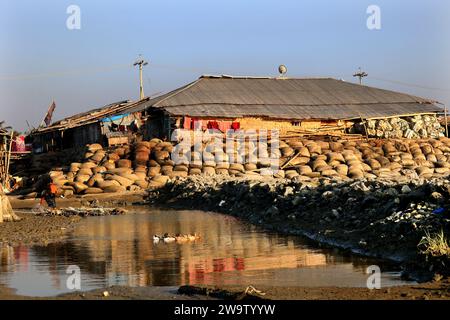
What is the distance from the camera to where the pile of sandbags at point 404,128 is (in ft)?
126

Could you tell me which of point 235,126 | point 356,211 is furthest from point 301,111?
point 356,211

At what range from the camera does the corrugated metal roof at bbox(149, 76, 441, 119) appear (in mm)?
36938

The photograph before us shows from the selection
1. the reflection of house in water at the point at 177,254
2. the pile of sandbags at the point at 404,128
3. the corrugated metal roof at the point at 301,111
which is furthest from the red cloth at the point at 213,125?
the reflection of house in water at the point at 177,254

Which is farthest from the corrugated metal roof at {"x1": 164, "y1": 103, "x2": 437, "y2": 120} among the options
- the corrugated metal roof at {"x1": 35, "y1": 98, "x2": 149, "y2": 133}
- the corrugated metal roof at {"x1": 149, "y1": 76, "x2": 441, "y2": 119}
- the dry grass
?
the dry grass

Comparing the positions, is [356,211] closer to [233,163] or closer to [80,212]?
[80,212]

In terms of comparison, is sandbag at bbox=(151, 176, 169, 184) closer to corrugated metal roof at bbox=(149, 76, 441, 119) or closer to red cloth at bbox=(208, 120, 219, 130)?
corrugated metal roof at bbox=(149, 76, 441, 119)

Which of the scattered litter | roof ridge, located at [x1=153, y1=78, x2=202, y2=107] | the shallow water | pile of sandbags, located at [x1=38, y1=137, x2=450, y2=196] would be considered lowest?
the shallow water

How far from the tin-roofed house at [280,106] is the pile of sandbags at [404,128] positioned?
0.06 m

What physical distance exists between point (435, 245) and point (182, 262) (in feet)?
12.7

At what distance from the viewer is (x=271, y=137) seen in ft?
111

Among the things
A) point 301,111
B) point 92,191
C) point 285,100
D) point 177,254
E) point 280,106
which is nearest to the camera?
point 177,254

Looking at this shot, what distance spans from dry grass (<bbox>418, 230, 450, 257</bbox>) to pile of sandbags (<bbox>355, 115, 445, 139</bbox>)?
89.4ft

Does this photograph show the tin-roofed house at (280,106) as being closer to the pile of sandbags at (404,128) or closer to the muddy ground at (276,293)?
the pile of sandbags at (404,128)

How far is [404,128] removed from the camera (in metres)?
39.3
